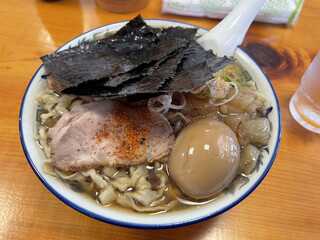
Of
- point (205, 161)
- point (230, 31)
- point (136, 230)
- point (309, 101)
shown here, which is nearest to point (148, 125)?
point (205, 161)

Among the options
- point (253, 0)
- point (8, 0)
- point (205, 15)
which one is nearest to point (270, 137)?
point (253, 0)

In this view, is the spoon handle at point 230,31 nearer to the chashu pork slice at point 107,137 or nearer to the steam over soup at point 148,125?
the steam over soup at point 148,125

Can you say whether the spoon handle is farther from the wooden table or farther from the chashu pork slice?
the chashu pork slice

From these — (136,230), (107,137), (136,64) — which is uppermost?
(136,64)

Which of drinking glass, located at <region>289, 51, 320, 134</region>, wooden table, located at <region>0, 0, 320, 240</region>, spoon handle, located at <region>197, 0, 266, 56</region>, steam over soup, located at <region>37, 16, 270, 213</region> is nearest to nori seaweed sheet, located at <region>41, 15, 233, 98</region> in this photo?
steam over soup, located at <region>37, 16, 270, 213</region>

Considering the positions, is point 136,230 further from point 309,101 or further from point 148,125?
point 309,101

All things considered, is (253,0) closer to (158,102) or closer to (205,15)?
(205,15)
